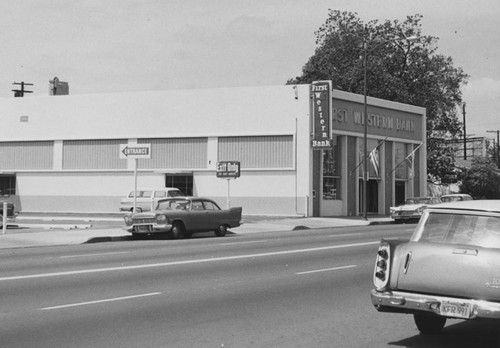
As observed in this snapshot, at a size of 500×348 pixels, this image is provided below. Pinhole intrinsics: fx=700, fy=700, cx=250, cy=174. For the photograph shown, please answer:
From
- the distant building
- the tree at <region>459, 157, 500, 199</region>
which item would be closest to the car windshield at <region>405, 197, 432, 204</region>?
the distant building

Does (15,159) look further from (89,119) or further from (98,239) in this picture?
(98,239)

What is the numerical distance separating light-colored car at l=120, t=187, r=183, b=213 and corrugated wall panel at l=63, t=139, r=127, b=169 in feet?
16.4

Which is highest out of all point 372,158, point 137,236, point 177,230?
point 372,158

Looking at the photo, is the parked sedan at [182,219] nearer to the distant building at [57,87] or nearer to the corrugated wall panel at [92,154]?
the corrugated wall panel at [92,154]

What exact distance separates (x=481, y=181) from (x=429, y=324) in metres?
62.4

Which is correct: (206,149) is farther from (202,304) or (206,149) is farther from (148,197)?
(202,304)

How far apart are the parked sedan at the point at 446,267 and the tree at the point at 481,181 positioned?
205 ft

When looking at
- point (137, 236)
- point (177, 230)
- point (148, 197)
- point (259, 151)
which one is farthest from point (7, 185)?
point (177, 230)

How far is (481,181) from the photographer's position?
6725 cm

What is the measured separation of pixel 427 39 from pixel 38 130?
3572 cm

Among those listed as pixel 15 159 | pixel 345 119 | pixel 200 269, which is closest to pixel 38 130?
pixel 15 159

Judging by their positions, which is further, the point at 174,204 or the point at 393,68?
the point at 393,68

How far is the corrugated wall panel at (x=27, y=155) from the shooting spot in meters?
47.1

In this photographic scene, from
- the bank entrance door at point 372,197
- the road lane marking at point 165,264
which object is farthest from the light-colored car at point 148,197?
the road lane marking at point 165,264
